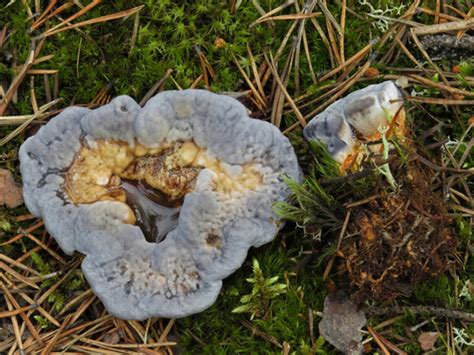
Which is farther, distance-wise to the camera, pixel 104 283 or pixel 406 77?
pixel 406 77

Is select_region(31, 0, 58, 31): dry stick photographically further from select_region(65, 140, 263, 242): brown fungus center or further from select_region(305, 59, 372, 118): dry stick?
select_region(305, 59, 372, 118): dry stick

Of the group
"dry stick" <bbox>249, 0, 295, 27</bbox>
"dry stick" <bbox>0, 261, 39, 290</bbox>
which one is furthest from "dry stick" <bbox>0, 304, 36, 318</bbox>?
"dry stick" <bbox>249, 0, 295, 27</bbox>

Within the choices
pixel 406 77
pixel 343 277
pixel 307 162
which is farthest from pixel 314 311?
pixel 406 77

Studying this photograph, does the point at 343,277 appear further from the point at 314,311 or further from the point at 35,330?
the point at 35,330

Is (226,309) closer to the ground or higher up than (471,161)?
closer to the ground

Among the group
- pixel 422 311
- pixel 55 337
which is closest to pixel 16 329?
pixel 55 337

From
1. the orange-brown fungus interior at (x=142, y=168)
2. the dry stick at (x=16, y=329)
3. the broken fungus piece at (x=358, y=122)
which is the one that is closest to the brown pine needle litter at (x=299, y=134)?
the dry stick at (x=16, y=329)
